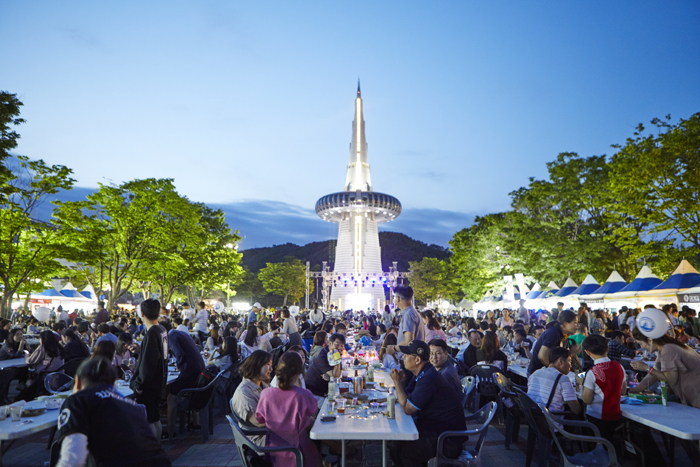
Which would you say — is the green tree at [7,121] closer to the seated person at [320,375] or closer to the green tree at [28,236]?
the green tree at [28,236]

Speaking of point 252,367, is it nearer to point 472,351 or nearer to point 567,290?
point 472,351

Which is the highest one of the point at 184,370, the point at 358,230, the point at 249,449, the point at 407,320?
the point at 358,230

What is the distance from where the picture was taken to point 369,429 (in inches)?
161

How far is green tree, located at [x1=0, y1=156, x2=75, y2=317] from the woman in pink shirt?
56.7 ft

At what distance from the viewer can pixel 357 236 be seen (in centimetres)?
6122

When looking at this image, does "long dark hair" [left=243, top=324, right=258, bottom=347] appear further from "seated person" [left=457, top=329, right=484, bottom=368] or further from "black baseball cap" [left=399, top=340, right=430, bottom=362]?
"black baseball cap" [left=399, top=340, right=430, bottom=362]

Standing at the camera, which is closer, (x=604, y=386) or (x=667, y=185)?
(x=604, y=386)

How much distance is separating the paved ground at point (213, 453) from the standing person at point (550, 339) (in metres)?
1.26

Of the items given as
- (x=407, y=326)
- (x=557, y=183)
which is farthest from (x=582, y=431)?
(x=557, y=183)

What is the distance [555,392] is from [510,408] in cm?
172

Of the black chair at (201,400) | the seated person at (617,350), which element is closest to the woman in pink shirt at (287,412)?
the black chair at (201,400)

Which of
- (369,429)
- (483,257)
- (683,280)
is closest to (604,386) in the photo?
(369,429)

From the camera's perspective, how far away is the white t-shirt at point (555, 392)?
16.3 feet

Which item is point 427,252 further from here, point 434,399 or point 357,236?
point 434,399
